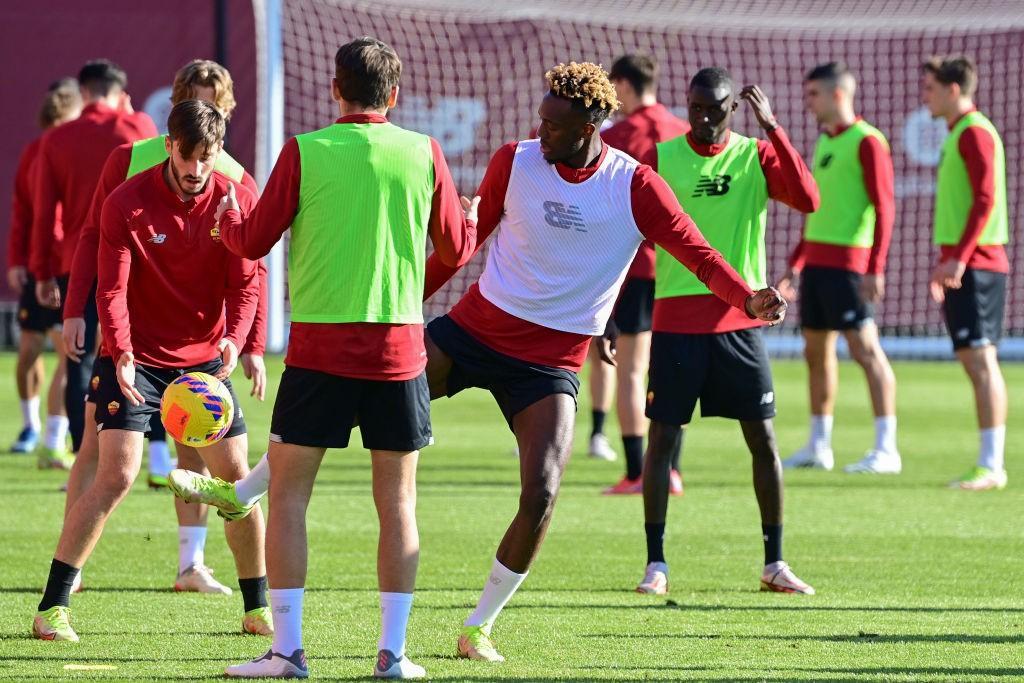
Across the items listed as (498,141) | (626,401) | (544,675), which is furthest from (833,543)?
(498,141)

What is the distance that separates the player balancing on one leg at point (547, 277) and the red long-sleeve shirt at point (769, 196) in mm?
1598

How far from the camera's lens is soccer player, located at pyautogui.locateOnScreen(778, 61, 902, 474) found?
11.2m

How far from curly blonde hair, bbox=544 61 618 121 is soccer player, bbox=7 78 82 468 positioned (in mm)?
5515

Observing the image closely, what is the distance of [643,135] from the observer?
414 inches

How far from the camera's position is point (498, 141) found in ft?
74.0

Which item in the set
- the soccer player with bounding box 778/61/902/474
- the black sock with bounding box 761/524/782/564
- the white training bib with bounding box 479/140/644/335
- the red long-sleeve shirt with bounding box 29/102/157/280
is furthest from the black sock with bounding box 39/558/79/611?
the soccer player with bounding box 778/61/902/474

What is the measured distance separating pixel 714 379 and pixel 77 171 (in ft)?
14.7

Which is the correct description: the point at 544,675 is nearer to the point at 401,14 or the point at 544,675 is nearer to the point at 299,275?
the point at 299,275

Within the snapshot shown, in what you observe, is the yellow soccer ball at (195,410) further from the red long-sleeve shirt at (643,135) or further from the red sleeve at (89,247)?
the red long-sleeve shirt at (643,135)

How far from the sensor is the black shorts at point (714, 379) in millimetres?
7414

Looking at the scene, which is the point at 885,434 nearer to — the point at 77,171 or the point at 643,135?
the point at 643,135

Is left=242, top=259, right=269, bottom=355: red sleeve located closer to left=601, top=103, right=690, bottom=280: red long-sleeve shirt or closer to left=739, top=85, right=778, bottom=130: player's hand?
left=739, top=85, right=778, bottom=130: player's hand

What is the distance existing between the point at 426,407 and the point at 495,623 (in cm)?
128

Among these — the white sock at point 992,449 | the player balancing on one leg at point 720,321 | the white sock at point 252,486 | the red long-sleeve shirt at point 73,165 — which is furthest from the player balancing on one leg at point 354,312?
the white sock at point 992,449
